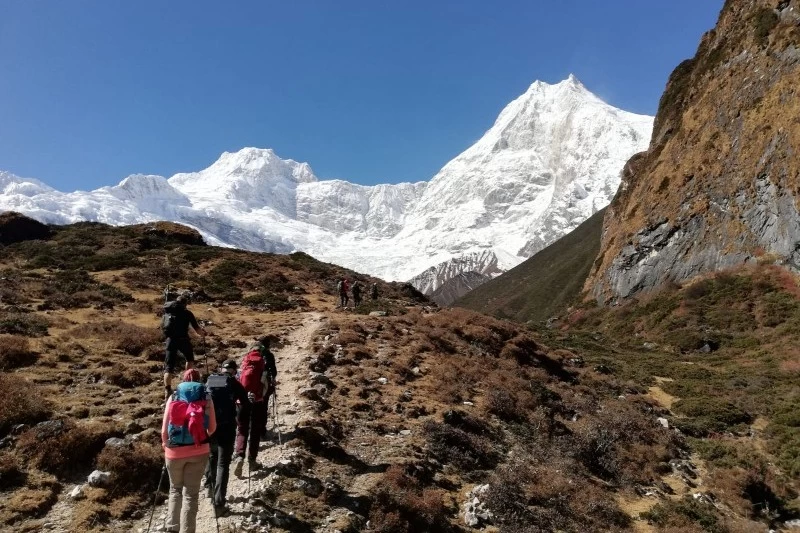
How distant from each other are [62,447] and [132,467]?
159 cm

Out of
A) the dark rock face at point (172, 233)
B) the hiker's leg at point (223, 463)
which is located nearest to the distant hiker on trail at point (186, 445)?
the hiker's leg at point (223, 463)

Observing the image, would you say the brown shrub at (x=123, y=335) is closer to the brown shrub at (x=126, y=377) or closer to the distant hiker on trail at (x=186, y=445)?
the brown shrub at (x=126, y=377)

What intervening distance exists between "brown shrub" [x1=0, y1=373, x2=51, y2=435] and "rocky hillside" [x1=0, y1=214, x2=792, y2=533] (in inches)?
1.8

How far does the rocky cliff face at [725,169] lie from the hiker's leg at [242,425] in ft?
121

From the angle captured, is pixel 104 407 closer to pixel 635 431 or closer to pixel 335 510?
pixel 335 510

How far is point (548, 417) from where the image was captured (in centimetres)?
1691

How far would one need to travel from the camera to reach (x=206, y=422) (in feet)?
24.5

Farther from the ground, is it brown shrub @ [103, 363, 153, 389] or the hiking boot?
brown shrub @ [103, 363, 153, 389]

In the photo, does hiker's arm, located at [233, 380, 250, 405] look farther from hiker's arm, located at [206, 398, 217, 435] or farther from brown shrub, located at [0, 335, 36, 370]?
brown shrub, located at [0, 335, 36, 370]

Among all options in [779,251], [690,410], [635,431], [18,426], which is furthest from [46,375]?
[779,251]

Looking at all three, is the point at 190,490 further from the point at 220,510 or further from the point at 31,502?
the point at 31,502

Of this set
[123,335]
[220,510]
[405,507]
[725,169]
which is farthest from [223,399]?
[725,169]

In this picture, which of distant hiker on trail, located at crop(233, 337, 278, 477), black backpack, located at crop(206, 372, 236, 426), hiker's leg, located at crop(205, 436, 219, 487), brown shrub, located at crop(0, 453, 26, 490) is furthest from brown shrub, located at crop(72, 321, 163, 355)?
black backpack, located at crop(206, 372, 236, 426)

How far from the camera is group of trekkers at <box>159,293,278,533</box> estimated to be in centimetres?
732
